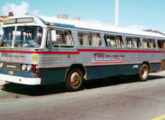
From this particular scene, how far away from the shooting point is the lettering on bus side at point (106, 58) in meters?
10.9

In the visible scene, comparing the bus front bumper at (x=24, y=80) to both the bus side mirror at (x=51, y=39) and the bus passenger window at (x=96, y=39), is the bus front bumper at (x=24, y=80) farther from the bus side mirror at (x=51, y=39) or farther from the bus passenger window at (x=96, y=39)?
the bus passenger window at (x=96, y=39)

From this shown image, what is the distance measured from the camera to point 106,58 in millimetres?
11500

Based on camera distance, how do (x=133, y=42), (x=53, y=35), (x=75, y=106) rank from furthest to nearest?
(x=133, y=42) < (x=53, y=35) < (x=75, y=106)

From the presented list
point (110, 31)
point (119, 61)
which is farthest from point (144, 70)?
point (110, 31)

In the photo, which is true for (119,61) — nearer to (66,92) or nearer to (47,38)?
(66,92)

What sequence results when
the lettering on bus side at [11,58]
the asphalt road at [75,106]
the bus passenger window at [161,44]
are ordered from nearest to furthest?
the asphalt road at [75,106], the lettering on bus side at [11,58], the bus passenger window at [161,44]

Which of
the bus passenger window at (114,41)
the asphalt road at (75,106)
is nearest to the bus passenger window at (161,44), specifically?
the bus passenger window at (114,41)

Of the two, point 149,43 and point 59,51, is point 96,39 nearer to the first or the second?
point 59,51

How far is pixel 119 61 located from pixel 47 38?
15.8 feet

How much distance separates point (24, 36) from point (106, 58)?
4.21 meters

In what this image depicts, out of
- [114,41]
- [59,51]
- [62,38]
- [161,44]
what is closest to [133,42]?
[114,41]

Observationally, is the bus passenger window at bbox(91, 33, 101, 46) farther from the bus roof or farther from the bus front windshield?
the bus front windshield

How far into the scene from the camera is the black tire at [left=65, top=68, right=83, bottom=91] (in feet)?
31.7

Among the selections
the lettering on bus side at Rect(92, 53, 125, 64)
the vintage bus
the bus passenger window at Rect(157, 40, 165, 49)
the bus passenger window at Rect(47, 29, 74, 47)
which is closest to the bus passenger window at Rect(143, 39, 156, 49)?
the bus passenger window at Rect(157, 40, 165, 49)
